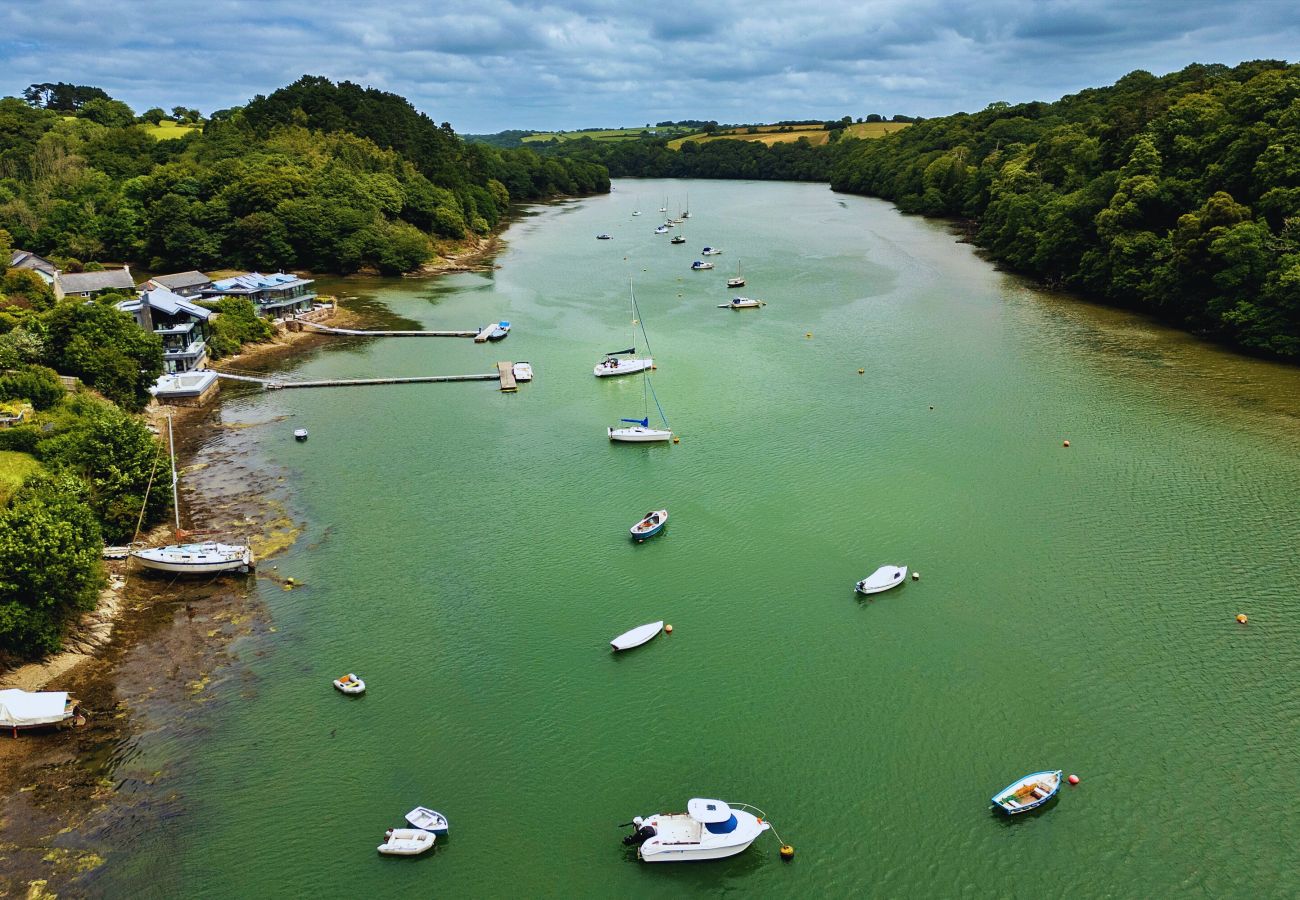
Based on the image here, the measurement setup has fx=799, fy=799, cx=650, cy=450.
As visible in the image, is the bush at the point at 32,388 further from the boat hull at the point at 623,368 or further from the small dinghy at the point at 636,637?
the small dinghy at the point at 636,637

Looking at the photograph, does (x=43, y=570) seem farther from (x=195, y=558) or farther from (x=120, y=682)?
(x=195, y=558)

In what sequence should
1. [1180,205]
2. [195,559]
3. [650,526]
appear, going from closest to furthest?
[195,559] → [650,526] → [1180,205]

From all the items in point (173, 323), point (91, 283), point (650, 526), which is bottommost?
point (650, 526)

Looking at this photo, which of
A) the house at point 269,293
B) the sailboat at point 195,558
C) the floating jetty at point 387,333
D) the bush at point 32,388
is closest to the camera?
the sailboat at point 195,558

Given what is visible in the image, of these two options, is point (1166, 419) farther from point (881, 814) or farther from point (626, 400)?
point (881, 814)

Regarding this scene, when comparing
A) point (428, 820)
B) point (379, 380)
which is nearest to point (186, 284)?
point (379, 380)

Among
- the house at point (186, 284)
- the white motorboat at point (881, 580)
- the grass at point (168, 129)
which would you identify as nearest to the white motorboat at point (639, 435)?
the white motorboat at point (881, 580)
